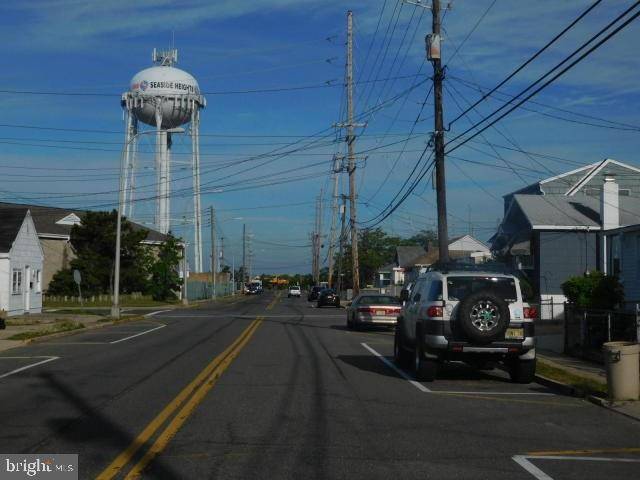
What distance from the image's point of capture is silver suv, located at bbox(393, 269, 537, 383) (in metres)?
14.2

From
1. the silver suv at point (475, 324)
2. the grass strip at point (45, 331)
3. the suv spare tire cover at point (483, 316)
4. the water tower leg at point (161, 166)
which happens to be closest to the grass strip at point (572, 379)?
the silver suv at point (475, 324)

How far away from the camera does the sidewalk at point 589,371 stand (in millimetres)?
11935

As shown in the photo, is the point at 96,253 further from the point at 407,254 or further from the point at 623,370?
the point at 623,370

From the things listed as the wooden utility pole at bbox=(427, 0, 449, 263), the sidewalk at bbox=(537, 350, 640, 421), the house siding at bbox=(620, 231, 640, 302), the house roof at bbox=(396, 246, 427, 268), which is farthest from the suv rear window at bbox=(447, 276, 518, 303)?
the house roof at bbox=(396, 246, 427, 268)

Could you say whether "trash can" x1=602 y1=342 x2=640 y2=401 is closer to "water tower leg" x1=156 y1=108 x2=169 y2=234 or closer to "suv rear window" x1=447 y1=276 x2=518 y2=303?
"suv rear window" x1=447 y1=276 x2=518 y2=303

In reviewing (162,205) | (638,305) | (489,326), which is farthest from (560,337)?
(162,205)

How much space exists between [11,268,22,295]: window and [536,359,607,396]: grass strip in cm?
3059

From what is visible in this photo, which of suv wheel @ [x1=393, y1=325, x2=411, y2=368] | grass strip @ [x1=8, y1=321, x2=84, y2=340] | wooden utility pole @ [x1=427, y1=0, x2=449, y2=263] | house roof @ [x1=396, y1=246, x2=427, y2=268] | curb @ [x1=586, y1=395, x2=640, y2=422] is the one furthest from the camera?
house roof @ [x1=396, y1=246, x2=427, y2=268]

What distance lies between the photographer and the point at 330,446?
9023 mm

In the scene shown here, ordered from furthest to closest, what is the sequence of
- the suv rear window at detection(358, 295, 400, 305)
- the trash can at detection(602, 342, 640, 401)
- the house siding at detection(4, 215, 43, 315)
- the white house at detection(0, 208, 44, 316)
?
1. the house siding at detection(4, 215, 43, 315)
2. the white house at detection(0, 208, 44, 316)
3. the suv rear window at detection(358, 295, 400, 305)
4. the trash can at detection(602, 342, 640, 401)

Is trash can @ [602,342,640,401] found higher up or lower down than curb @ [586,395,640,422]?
higher up

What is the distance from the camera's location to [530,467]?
8234 mm

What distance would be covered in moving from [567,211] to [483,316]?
2376 centimetres

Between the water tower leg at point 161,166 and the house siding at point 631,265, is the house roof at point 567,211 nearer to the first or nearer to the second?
the house siding at point 631,265
